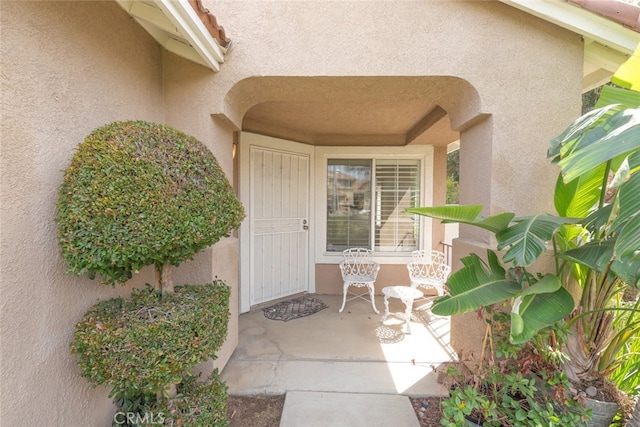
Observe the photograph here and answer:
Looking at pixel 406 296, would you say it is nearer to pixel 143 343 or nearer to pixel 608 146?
pixel 608 146

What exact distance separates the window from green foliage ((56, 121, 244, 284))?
386 cm

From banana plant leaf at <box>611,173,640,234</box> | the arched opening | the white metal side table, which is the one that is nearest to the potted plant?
banana plant leaf at <box>611,173,640,234</box>

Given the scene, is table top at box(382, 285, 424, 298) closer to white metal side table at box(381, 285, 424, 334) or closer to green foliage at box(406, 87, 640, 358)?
white metal side table at box(381, 285, 424, 334)

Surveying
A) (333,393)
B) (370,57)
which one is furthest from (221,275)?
(370,57)

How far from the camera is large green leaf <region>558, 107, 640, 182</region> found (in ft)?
3.88

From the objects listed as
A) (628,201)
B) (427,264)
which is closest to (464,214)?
(628,201)

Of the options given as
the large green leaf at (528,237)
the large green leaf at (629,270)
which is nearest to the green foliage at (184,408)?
the large green leaf at (528,237)

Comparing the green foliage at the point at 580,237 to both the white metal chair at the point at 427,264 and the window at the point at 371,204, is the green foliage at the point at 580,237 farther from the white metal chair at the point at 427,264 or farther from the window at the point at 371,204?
the window at the point at 371,204

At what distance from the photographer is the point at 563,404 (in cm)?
175

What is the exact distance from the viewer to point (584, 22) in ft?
7.44

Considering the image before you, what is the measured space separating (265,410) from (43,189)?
2.34 metres

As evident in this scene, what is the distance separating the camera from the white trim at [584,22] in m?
2.23

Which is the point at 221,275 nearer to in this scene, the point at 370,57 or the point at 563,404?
the point at 370,57

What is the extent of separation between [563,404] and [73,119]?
12.1 feet
